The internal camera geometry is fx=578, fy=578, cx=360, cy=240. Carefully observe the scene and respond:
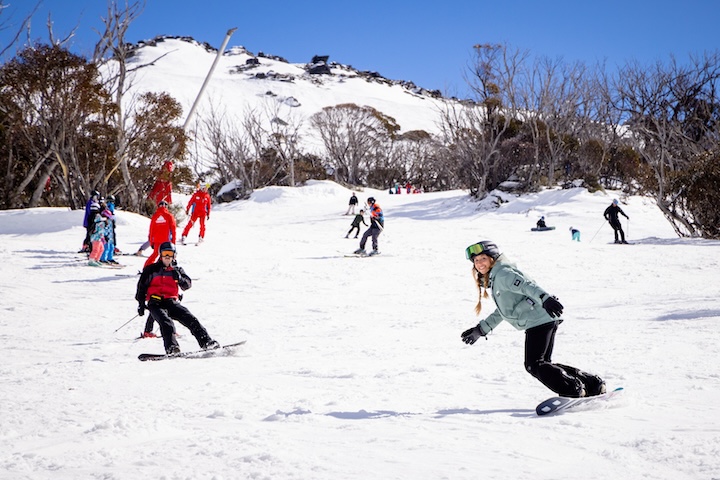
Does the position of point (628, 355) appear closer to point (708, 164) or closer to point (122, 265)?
point (122, 265)

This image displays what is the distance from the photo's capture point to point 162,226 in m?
11.2

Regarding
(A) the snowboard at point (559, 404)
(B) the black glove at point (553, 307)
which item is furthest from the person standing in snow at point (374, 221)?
(B) the black glove at point (553, 307)

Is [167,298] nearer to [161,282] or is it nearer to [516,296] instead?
[161,282]

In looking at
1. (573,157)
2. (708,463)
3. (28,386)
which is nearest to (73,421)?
(28,386)

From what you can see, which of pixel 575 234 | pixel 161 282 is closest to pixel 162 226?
pixel 161 282

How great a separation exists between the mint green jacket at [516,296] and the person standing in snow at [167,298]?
132 inches

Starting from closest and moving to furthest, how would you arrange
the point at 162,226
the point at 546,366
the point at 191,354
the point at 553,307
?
the point at 553,307 < the point at 546,366 < the point at 191,354 < the point at 162,226

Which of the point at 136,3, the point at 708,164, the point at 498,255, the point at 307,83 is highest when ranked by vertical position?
the point at 307,83

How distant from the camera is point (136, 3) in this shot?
20672 millimetres

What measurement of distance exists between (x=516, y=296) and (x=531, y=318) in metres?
0.18

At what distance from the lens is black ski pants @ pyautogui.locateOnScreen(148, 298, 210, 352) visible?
20.1ft

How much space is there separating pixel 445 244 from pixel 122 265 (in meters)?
9.91

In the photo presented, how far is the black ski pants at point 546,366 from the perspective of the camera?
4023 millimetres

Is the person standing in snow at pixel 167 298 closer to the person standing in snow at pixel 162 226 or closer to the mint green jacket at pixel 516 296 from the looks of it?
the mint green jacket at pixel 516 296
